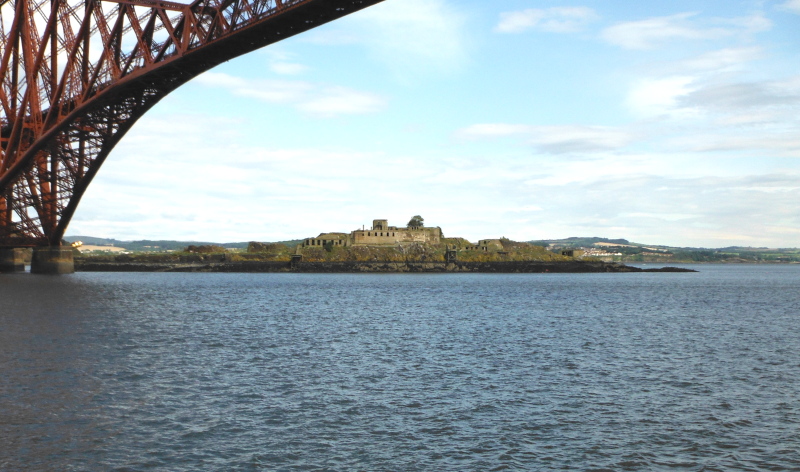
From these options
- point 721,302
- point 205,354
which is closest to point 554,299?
point 721,302

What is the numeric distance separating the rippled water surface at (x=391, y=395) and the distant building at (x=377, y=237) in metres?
120

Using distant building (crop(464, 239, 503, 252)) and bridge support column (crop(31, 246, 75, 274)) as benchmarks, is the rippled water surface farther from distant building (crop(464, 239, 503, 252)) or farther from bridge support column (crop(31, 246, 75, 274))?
distant building (crop(464, 239, 503, 252))

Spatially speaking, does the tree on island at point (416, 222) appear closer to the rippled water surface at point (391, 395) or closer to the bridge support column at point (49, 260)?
the bridge support column at point (49, 260)

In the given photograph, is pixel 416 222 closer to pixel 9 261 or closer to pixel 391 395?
pixel 9 261

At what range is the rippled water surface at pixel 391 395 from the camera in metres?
16.1

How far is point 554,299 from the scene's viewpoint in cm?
7394

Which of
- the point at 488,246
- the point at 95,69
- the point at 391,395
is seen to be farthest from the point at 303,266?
the point at 391,395

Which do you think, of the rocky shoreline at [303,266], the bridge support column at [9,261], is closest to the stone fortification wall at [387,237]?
the rocky shoreline at [303,266]

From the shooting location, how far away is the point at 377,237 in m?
166

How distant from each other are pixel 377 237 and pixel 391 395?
144 m

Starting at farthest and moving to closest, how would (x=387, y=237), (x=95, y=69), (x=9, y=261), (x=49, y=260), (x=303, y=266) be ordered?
(x=387, y=237) → (x=303, y=266) → (x=9, y=261) → (x=49, y=260) → (x=95, y=69)

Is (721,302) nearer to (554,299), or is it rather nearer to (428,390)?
(554,299)

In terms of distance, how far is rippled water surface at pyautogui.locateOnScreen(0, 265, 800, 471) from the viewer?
1609 cm

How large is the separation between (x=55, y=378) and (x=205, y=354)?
290 inches
